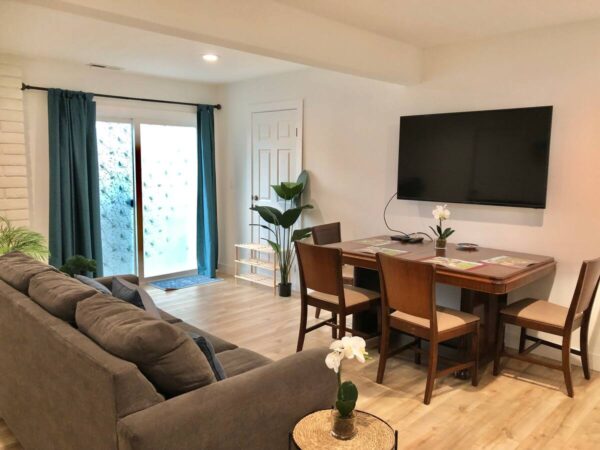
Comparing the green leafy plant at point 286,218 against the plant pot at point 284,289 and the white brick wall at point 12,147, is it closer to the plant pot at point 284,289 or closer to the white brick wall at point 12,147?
the plant pot at point 284,289

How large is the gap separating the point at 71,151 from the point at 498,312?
4.23 metres

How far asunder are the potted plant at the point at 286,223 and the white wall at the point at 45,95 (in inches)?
75.3

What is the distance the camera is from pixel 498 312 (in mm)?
3420

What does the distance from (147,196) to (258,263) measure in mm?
1580

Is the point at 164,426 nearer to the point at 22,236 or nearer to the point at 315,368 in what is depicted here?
the point at 315,368

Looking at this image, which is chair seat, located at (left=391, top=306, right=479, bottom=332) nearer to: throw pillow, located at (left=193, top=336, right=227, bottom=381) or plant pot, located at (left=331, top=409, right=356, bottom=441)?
plant pot, located at (left=331, top=409, right=356, bottom=441)

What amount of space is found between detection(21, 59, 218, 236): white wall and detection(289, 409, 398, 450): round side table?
411 centimetres

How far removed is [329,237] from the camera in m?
4.40

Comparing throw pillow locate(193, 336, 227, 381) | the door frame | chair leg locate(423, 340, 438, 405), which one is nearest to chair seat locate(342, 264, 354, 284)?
chair leg locate(423, 340, 438, 405)

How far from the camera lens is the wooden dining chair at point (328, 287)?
10.8 ft

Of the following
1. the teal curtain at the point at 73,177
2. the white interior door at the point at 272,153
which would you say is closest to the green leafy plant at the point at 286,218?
the white interior door at the point at 272,153

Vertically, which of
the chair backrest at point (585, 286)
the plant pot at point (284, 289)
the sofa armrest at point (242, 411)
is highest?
the chair backrest at point (585, 286)

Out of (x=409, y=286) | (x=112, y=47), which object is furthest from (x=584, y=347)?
(x=112, y=47)

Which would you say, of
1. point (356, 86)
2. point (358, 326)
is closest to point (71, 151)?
point (356, 86)
